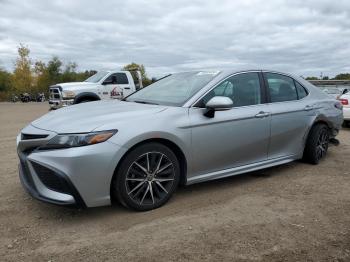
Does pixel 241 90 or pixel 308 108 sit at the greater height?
pixel 241 90

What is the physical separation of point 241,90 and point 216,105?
2.68 feet

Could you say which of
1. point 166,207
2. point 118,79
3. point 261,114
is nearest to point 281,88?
point 261,114

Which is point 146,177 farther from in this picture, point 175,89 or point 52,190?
point 175,89

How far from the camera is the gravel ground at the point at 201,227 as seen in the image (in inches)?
128

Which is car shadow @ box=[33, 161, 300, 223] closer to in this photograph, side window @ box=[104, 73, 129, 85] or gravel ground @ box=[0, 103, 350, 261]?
gravel ground @ box=[0, 103, 350, 261]

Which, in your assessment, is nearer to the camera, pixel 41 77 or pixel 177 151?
pixel 177 151

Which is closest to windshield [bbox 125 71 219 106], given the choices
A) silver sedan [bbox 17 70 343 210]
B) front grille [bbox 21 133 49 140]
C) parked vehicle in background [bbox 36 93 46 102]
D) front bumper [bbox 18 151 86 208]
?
silver sedan [bbox 17 70 343 210]

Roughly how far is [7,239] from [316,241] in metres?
2.73

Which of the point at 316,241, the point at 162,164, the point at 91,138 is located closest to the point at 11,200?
the point at 91,138

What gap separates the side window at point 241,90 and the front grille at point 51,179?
193 cm

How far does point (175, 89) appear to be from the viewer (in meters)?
5.11

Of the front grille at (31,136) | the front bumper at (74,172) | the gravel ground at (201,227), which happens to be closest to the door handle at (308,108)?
the gravel ground at (201,227)

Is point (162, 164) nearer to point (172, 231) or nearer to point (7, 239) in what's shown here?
point (172, 231)

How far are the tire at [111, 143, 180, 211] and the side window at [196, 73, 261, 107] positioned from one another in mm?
958
